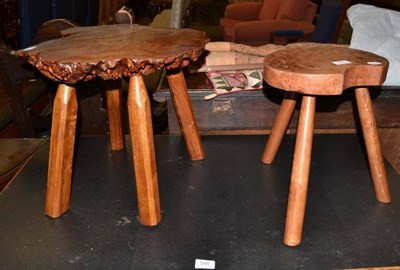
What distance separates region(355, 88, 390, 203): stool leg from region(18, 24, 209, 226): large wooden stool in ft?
1.44

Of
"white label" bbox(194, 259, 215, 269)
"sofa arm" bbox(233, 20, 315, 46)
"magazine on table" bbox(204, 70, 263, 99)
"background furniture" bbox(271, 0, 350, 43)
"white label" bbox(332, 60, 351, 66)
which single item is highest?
"white label" bbox(332, 60, 351, 66)

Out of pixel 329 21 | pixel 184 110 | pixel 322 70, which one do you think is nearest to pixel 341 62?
pixel 322 70

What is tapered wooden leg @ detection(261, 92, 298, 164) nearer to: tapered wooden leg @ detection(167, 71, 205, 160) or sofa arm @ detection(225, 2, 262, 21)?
tapered wooden leg @ detection(167, 71, 205, 160)

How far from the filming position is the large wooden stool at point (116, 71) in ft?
2.61

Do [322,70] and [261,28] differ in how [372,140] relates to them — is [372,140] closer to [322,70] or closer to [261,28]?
[322,70]

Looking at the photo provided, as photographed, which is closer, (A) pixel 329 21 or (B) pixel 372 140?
(B) pixel 372 140

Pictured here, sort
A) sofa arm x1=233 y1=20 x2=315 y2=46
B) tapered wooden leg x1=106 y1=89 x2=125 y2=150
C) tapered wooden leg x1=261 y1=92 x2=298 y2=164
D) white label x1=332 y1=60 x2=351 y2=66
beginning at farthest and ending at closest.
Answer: sofa arm x1=233 y1=20 x2=315 y2=46, tapered wooden leg x1=106 y1=89 x2=125 y2=150, tapered wooden leg x1=261 y1=92 x2=298 y2=164, white label x1=332 y1=60 x2=351 y2=66

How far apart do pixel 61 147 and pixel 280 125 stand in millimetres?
622

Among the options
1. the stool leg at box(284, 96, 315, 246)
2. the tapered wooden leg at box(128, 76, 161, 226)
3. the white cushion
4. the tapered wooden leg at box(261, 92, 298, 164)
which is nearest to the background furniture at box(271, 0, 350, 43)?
the white cushion

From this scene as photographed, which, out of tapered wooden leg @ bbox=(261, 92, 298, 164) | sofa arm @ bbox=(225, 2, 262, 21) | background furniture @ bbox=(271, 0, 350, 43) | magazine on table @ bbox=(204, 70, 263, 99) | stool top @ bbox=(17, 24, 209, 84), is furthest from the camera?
sofa arm @ bbox=(225, 2, 262, 21)

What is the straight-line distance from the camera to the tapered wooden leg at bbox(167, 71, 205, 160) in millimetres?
1120

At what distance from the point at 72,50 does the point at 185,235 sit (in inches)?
20.5

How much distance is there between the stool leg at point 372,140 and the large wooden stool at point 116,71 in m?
0.44

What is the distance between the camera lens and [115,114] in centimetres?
126
